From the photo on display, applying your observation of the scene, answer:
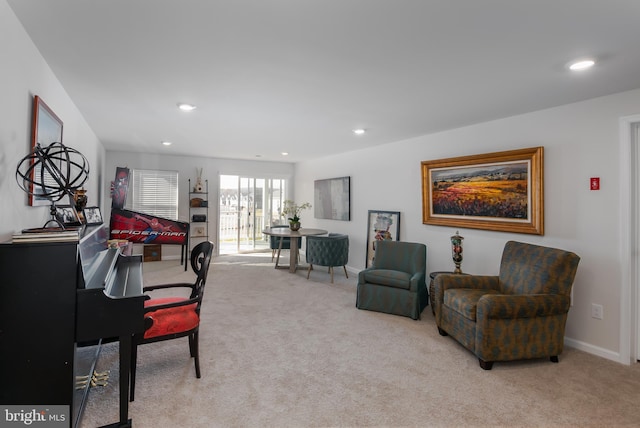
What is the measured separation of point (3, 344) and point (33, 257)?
423 mm

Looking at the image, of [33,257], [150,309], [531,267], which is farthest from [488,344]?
[33,257]

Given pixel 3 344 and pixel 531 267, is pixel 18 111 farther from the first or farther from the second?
pixel 531 267

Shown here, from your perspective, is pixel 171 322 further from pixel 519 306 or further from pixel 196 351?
pixel 519 306

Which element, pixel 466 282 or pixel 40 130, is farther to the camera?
pixel 466 282

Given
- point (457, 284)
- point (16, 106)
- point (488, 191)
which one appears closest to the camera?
point (16, 106)

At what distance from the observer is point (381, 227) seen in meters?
5.34

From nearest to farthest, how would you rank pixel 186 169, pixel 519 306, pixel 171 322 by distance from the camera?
1. pixel 171 322
2. pixel 519 306
3. pixel 186 169

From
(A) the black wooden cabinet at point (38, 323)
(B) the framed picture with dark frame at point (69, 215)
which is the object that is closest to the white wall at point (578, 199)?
(A) the black wooden cabinet at point (38, 323)

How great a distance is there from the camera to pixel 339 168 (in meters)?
6.53

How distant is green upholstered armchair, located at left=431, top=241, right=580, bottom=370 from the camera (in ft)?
8.54

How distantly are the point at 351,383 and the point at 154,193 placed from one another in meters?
6.11

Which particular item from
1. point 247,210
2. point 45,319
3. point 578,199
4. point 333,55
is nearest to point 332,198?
point 247,210

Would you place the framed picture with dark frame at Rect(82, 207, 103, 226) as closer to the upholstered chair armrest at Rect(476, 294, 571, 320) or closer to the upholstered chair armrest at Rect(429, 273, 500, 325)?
the upholstered chair armrest at Rect(429, 273, 500, 325)

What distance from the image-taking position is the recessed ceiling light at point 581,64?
219cm
